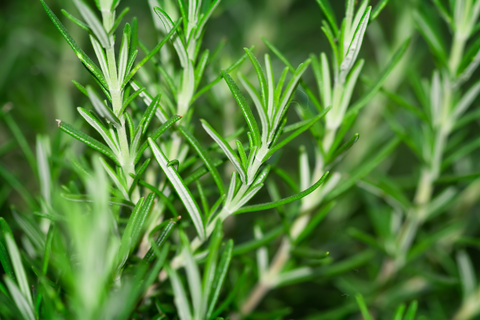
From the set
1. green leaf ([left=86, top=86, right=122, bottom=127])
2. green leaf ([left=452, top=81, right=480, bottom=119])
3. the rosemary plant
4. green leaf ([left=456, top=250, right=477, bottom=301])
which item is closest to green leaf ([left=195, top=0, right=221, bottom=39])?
the rosemary plant

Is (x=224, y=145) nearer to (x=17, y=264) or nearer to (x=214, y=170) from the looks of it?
(x=214, y=170)

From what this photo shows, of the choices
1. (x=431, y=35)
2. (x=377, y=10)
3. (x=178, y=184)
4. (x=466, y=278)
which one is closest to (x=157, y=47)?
(x=178, y=184)

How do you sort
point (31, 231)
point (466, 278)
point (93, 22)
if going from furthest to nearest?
1. point (466, 278)
2. point (31, 231)
3. point (93, 22)

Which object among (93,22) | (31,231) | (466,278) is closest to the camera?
(93,22)

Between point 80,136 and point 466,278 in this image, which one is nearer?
point 80,136

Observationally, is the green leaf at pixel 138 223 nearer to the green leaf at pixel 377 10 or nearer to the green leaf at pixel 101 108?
the green leaf at pixel 101 108

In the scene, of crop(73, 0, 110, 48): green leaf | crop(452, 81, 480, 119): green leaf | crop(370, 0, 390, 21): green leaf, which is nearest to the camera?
crop(73, 0, 110, 48): green leaf

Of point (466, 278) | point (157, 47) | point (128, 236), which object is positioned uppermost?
point (157, 47)

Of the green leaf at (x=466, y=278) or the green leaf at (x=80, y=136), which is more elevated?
the green leaf at (x=80, y=136)

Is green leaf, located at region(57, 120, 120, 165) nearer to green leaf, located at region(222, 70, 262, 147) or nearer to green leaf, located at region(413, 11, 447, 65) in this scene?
green leaf, located at region(222, 70, 262, 147)

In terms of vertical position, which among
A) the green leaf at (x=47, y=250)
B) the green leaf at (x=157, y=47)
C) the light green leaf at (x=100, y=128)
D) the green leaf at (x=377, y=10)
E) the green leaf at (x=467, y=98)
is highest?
the green leaf at (x=157, y=47)

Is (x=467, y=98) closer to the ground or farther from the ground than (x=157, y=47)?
closer to the ground

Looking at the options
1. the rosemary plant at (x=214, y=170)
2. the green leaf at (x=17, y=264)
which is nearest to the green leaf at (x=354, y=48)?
the rosemary plant at (x=214, y=170)

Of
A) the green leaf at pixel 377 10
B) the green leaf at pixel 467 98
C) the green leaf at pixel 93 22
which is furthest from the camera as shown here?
the green leaf at pixel 467 98
